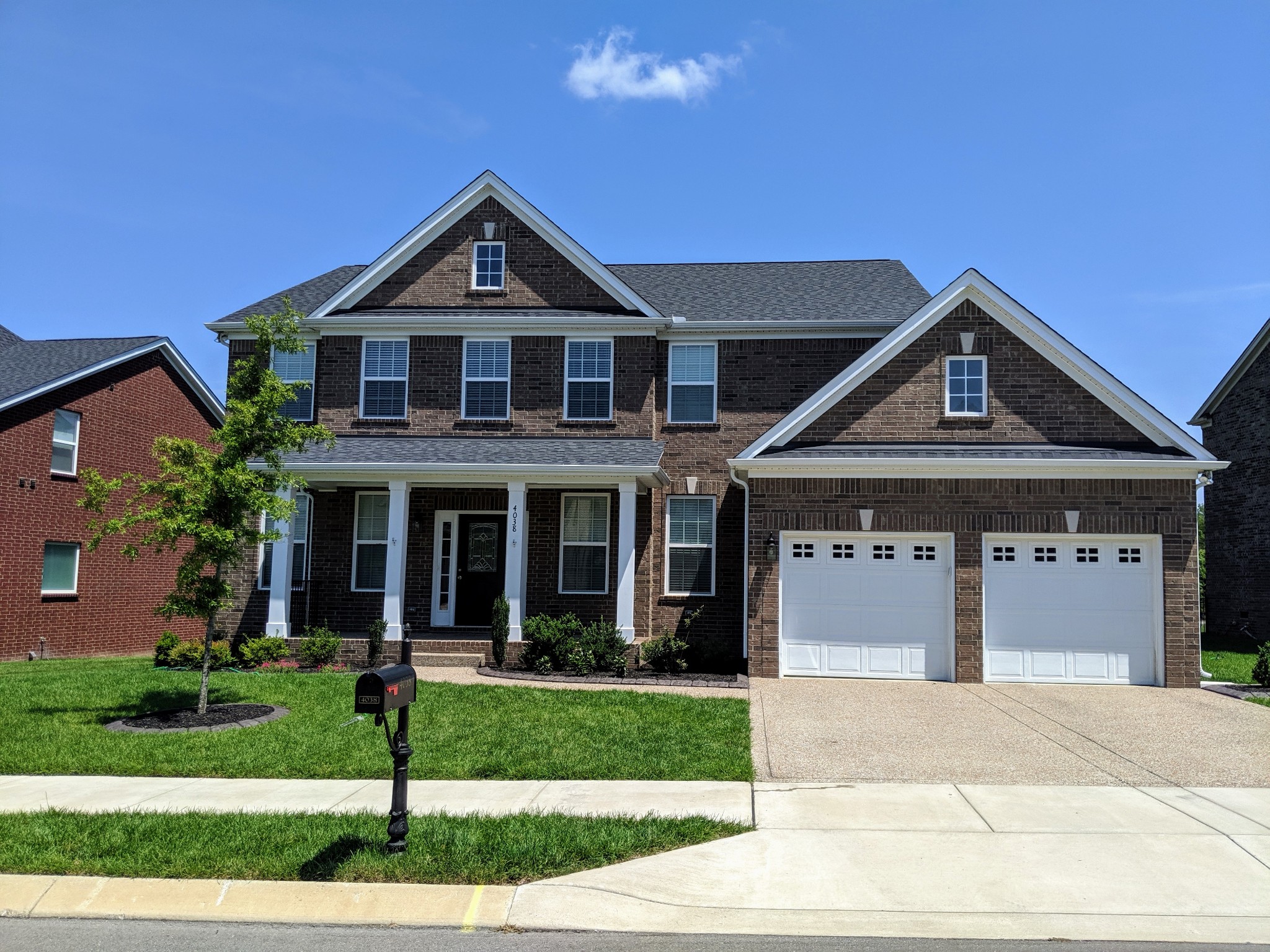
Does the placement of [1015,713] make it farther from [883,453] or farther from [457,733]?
[457,733]

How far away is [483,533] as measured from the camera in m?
19.2

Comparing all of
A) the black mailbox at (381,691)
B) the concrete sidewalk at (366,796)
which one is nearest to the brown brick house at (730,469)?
the concrete sidewalk at (366,796)

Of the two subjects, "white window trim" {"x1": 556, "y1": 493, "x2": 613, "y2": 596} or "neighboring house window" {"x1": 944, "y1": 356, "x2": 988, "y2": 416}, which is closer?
"neighboring house window" {"x1": 944, "y1": 356, "x2": 988, "y2": 416}

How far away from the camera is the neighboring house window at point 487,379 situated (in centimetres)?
1920

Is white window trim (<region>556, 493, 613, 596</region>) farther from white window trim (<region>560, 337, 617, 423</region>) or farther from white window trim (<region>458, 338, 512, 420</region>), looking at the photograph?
white window trim (<region>458, 338, 512, 420</region>)

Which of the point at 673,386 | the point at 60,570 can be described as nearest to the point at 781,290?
the point at 673,386

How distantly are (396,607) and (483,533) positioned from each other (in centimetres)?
265

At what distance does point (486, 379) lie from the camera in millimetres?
19250

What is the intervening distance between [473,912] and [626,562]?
1117 centimetres

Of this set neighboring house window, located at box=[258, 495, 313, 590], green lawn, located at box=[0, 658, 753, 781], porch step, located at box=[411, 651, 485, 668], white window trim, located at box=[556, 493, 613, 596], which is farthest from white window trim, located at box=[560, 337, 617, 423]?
green lawn, located at box=[0, 658, 753, 781]

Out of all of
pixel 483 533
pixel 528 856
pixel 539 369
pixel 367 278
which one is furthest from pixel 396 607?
pixel 528 856

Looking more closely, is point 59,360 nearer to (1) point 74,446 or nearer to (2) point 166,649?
(1) point 74,446

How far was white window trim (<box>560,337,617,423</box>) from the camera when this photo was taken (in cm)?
1898

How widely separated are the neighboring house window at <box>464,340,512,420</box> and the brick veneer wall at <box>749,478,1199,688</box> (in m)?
5.83
